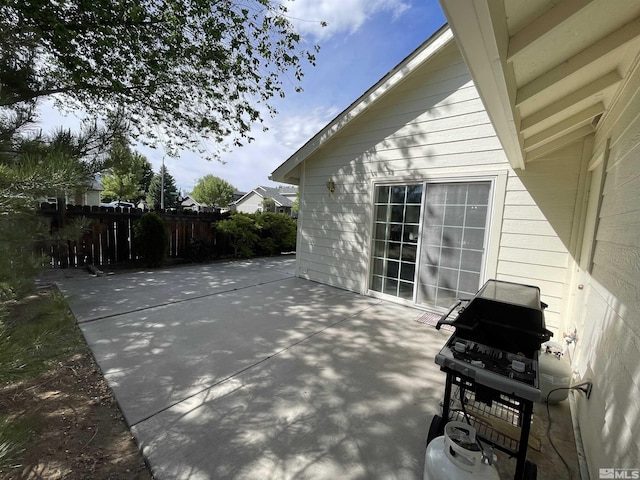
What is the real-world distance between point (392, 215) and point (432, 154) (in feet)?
3.71

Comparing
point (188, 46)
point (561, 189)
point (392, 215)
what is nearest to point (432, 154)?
point (392, 215)

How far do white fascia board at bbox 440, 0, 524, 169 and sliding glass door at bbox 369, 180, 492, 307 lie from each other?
2.13m

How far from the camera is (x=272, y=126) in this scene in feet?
21.7

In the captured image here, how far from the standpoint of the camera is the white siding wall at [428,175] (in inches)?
128

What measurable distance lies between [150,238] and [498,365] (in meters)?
7.27

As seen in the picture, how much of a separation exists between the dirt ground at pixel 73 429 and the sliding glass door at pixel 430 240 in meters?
3.83

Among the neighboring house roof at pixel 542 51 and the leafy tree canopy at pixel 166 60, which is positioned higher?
the leafy tree canopy at pixel 166 60

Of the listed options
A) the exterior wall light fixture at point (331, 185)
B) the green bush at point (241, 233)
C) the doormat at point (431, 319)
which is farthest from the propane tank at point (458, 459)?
the green bush at point (241, 233)

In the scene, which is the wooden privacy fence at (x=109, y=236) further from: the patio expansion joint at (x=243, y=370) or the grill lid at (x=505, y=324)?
the grill lid at (x=505, y=324)

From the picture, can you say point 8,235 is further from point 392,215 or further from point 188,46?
point 188,46

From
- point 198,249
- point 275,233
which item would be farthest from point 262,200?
point 198,249

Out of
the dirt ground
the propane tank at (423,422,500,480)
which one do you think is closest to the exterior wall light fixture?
the dirt ground

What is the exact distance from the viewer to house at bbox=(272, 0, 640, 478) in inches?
49.1

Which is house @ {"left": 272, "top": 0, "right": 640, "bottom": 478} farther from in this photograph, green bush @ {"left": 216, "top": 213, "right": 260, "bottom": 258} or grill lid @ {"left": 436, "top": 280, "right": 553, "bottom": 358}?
green bush @ {"left": 216, "top": 213, "right": 260, "bottom": 258}
